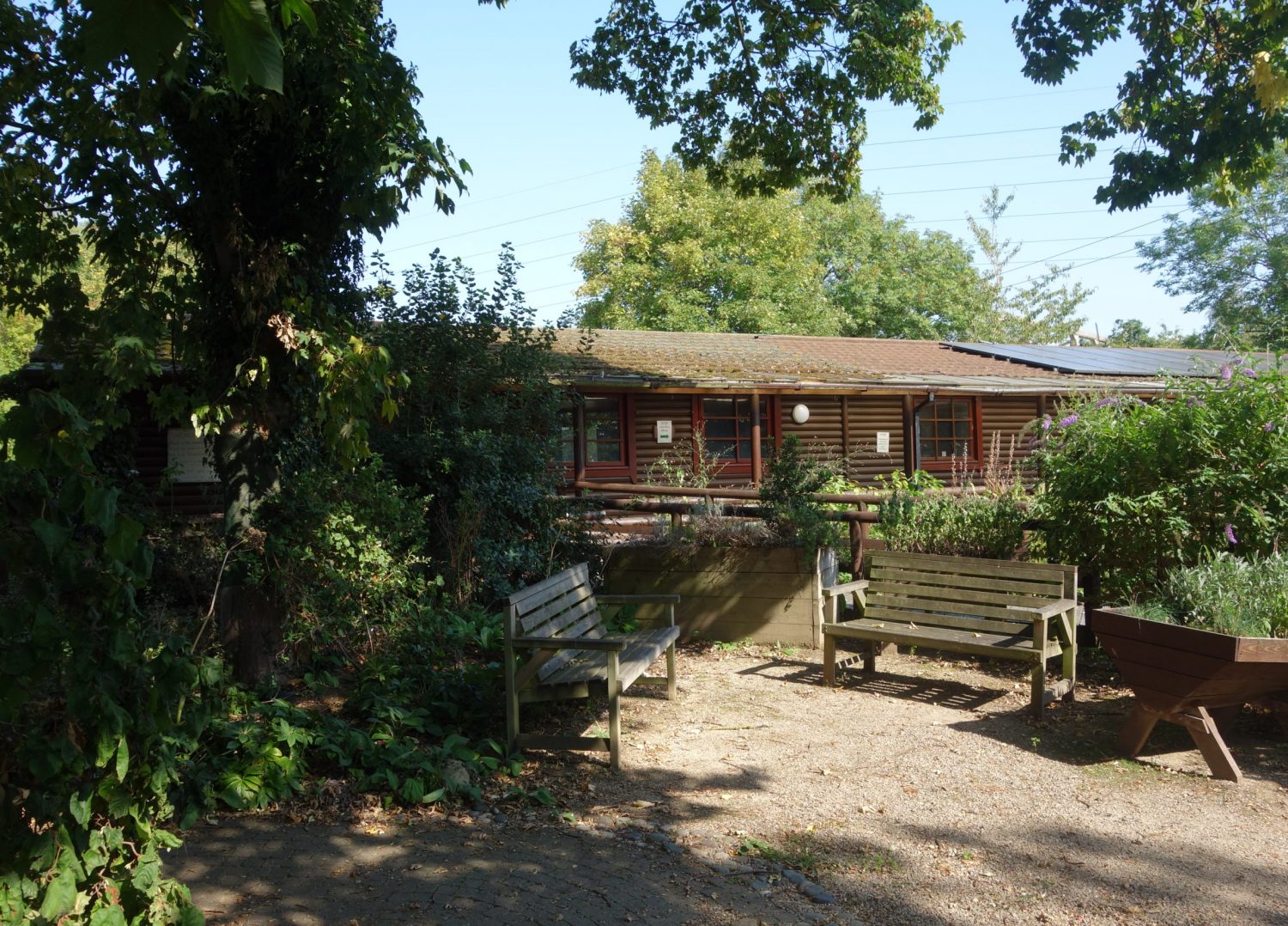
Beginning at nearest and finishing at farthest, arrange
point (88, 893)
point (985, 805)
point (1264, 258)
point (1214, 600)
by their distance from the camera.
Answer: point (88, 893), point (985, 805), point (1214, 600), point (1264, 258)

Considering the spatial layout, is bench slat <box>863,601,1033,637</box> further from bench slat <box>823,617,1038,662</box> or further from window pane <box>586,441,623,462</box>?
window pane <box>586,441,623,462</box>

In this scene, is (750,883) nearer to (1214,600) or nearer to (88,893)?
(88,893)

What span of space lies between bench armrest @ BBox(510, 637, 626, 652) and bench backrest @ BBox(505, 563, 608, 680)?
2.5 inches

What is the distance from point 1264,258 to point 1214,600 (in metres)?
Answer: 43.2

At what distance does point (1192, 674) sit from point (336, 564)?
5353 millimetres

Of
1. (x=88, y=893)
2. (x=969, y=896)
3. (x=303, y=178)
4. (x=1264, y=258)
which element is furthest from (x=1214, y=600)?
(x=1264, y=258)

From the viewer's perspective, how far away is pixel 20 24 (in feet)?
22.3

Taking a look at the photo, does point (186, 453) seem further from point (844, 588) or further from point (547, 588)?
point (844, 588)

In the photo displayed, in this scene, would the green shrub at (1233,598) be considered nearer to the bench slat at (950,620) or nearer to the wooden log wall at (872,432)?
the bench slat at (950,620)

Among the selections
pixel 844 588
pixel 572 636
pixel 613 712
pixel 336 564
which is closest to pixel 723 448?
pixel 844 588

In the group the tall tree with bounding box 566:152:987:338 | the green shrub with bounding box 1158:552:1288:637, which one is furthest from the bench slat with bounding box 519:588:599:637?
the tall tree with bounding box 566:152:987:338

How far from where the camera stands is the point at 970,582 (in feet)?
22.7

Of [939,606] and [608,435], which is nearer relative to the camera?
[939,606]

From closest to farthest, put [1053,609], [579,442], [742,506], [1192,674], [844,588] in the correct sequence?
[1192,674] → [1053,609] → [844,588] → [742,506] → [579,442]
